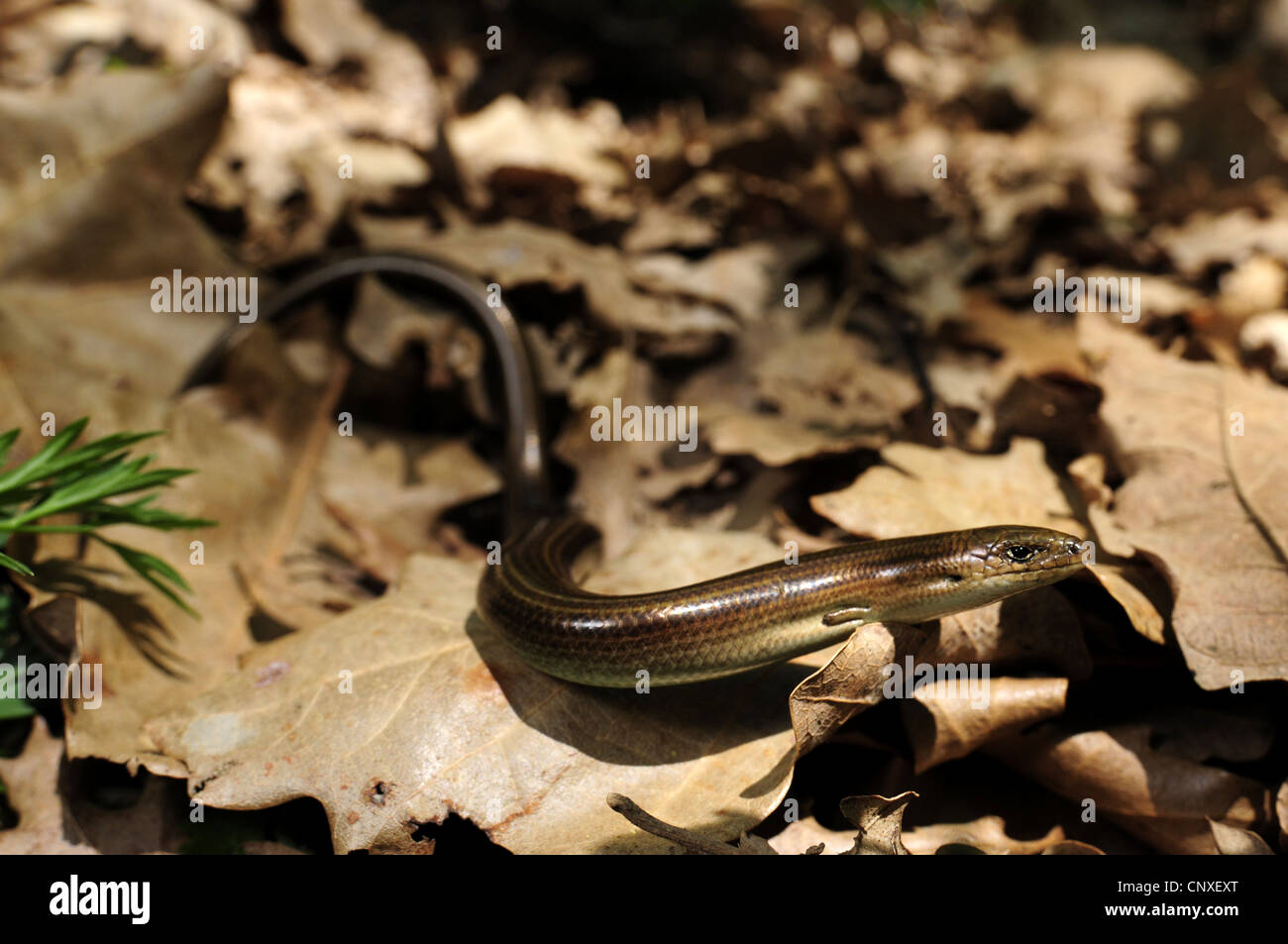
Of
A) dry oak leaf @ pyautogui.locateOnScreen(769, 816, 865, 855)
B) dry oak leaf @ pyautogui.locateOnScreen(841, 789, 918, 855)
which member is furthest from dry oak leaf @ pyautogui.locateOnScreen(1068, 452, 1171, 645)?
dry oak leaf @ pyautogui.locateOnScreen(769, 816, 865, 855)

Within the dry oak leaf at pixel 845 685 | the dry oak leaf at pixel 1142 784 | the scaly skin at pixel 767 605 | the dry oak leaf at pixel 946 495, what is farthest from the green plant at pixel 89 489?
the dry oak leaf at pixel 1142 784

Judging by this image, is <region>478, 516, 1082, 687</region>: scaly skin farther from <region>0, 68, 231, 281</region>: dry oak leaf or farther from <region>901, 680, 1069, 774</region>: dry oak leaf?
<region>0, 68, 231, 281</region>: dry oak leaf

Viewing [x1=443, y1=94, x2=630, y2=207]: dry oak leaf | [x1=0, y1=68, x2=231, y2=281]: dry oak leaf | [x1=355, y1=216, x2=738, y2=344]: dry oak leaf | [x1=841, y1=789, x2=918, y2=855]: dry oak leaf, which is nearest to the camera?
[x1=841, y1=789, x2=918, y2=855]: dry oak leaf

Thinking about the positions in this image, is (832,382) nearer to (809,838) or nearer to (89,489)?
(809,838)

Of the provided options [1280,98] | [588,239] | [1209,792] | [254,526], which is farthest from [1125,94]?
[254,526]

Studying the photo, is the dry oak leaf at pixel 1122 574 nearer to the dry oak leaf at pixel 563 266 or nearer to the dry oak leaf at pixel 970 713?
the dry oak leaf at pixel 970 713

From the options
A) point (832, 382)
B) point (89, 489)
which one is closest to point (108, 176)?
point (89, 489)
